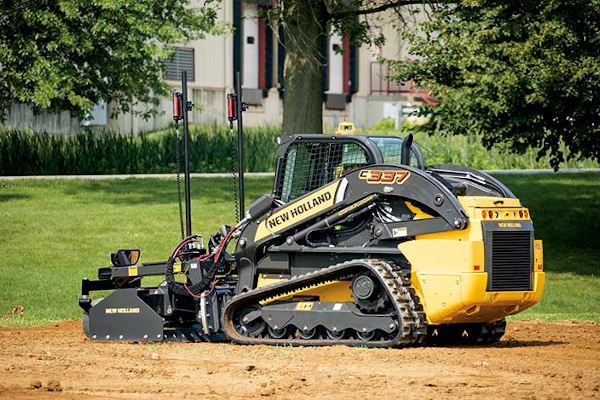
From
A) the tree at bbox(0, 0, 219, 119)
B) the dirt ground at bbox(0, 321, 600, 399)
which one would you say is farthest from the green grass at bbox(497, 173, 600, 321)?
the tree at bbox(0, 0, 219, 119)

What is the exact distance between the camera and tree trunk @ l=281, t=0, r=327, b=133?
81.0 feet

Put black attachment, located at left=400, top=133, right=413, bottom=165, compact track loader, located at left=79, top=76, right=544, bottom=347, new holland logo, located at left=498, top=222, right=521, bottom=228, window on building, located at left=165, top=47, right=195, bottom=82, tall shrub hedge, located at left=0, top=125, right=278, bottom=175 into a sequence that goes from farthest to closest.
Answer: window on building, located at left=165, top=47, right=195, bottom=82, tall shrub hedge, located at left=0, top=125, right=278, bottom=175, black attachment, located at left=400, top=133, right=413, bottom=165, new holland logo, located at left=498, top=222, right=521, bottom=228, compact track loader, located at left=79, top=76, right=544, bottom=347

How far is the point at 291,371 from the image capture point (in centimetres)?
1080

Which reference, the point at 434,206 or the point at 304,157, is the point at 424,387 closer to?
the point at 434,206

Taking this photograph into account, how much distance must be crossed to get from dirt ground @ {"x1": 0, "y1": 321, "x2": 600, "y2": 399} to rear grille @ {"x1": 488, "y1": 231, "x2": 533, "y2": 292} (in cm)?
66

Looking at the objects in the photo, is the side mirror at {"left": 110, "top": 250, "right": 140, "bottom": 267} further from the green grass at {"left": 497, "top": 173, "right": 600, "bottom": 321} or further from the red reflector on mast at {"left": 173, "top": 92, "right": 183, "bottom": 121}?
the green grass at {"left": 497, "top": 173, "right": 600, "bottom": 321}

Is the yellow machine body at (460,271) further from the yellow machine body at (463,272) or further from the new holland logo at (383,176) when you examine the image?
the new holland logo at (383,176)

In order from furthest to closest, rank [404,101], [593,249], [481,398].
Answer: [404,101] < [593,249] < [481,398]

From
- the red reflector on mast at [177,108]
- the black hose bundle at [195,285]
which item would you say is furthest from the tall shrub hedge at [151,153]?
the black hose bundle at [195,285]

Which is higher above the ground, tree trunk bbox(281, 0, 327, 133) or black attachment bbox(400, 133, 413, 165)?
tree trunk bbox(281, 0, 327, 133)

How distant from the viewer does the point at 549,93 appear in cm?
2020

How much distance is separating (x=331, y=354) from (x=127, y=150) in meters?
22.0

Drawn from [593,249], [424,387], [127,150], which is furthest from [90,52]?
[424,387]

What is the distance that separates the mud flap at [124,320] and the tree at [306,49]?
11.3 metres
